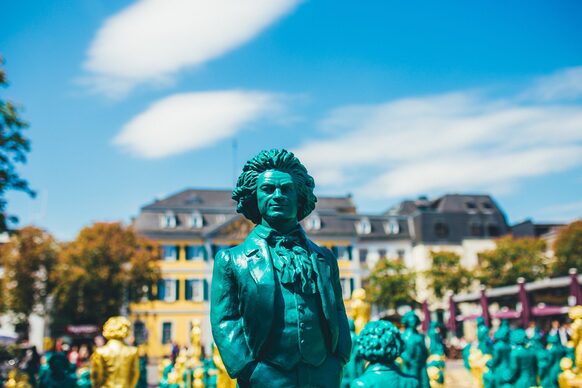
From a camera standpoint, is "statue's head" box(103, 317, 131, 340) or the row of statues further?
the row of statues

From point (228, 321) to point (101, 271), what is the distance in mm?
32670

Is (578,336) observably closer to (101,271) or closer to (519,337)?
(519,337)

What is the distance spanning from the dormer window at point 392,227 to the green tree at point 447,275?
7.19 m

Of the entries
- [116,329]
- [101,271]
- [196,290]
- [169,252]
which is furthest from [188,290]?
[116,329]

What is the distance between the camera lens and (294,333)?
2.65 meters

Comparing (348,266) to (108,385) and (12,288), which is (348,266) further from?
(108,385)

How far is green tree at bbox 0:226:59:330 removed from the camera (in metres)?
35.4

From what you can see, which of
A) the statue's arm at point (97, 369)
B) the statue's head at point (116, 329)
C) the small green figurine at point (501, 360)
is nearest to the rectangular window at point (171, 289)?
the small green figurine at point (501, 360)

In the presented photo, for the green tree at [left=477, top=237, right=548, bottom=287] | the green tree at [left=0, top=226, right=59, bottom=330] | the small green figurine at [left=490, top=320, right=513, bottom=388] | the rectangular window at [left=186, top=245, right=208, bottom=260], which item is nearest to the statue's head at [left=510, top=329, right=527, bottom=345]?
the small green figurine at [left=490, top=320, right=513, bottom=388]

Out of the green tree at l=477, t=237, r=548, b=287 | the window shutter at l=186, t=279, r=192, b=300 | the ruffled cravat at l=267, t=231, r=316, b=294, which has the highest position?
the green tree at l=477, t=237, r=548, b=287

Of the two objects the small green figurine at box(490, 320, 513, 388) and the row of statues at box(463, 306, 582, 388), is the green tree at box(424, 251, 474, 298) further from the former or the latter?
the small green figurine at box(490, 320, 513, 388)

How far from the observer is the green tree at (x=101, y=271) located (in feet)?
109

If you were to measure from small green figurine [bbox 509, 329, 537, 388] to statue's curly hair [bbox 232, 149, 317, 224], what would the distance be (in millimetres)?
5043

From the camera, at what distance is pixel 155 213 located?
4403 cm
